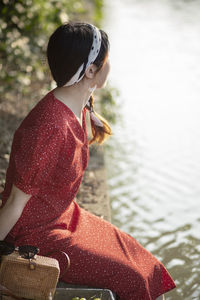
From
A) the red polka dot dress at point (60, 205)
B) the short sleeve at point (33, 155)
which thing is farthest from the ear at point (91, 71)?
the short sleeve at point (33, 155)

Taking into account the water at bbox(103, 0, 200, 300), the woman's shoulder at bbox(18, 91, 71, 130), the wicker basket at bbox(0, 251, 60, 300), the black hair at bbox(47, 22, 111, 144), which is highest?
the black hair at bbox(47, 22, 111, 144)

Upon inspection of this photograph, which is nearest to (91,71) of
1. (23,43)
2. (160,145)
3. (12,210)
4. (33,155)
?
(33,155)

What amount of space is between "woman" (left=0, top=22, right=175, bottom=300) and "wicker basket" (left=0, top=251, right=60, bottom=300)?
206 millimetres

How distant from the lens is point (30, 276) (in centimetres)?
228

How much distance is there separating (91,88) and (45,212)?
0.67m

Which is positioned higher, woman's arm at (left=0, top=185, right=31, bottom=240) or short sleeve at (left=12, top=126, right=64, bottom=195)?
short sleeve at (left=12, top=126, right=64, bottom=195)

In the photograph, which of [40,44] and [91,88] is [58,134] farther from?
[40,44]

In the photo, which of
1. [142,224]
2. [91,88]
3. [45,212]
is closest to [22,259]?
[45,212]

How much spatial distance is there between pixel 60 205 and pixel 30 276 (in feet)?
1.45

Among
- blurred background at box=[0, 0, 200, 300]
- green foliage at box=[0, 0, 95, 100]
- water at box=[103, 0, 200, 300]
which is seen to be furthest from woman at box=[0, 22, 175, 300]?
green foliage at box=[0, 0, 95, 100]

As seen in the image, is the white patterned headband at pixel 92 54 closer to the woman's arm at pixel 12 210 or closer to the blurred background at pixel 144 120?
the woman's arm at pixel 12 210

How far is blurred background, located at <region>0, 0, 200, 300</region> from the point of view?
4.33 m

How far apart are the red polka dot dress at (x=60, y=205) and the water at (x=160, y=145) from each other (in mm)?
952

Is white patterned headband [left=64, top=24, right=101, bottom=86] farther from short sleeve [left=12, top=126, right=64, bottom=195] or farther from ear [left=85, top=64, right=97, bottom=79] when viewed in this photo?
short sleeve [left=12, top=126, right=64, bottom=195]
